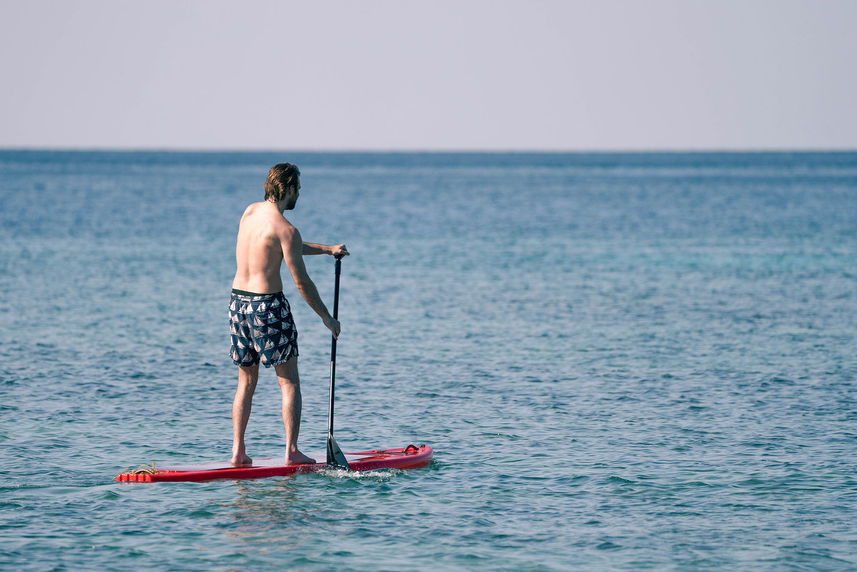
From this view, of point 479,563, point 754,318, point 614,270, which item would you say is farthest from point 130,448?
point 614,270

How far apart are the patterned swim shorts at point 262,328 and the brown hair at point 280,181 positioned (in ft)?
2.50

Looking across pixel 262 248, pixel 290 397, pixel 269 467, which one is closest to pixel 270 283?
pixel 262 248

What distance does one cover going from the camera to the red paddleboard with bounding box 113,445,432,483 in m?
9.42

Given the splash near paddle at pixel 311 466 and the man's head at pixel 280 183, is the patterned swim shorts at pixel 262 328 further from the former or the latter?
the man's head at pixel 280 183

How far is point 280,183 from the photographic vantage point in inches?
356

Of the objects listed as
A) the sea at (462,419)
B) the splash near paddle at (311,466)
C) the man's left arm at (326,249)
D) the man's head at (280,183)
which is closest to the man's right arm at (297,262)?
the man's left arm at (326,249)

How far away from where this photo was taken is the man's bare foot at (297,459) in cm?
970

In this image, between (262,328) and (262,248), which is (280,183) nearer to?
(262,248)

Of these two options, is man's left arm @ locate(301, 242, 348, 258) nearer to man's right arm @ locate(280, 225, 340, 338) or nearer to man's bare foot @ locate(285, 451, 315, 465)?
man's right arm @ locate(280, 225, 340, 338)

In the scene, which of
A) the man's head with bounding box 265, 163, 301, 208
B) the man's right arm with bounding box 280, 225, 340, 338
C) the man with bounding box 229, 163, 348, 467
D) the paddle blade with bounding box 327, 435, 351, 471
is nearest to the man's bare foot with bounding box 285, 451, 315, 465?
the paddle blade with bounding box 327, 435, 351, 471

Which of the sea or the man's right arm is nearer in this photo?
the sea

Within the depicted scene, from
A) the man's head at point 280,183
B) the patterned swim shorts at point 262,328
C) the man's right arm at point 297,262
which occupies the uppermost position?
the man's head at point 280,183

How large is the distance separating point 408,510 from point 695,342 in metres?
9.51

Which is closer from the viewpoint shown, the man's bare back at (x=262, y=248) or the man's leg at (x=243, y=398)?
the man's bare back at (x=262, y=248)
